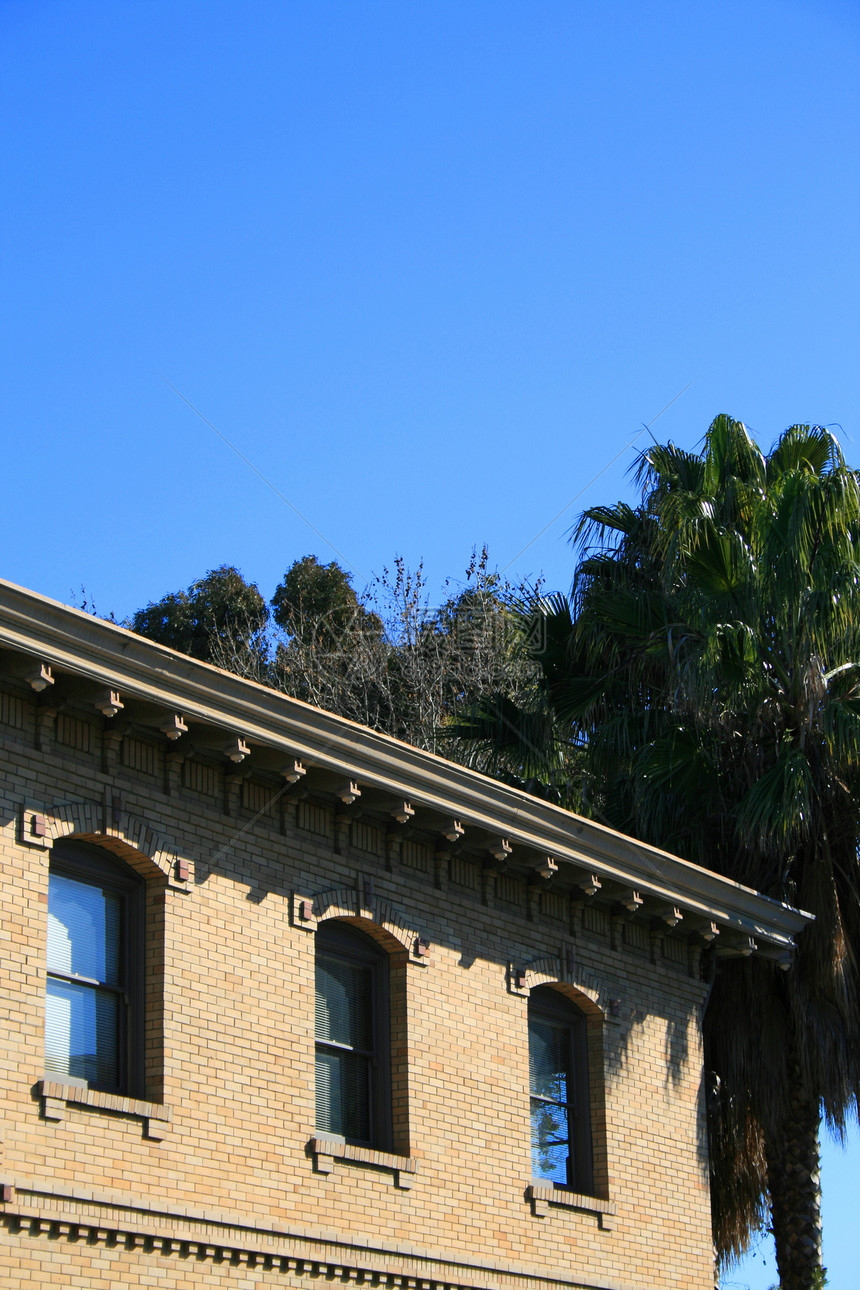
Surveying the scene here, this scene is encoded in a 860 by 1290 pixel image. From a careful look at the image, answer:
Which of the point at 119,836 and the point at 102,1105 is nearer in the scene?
the point at 102,1105

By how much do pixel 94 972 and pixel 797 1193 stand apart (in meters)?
11.0

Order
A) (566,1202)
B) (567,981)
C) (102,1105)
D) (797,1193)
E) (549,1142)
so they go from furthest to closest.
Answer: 1. (797,1193)
2. (567,981)
3. (549,1142)
4. (566,1202)
5. (102,1105)

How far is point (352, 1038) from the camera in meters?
14.8

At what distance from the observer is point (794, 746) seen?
2116 cm

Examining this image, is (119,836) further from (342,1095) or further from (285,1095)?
(342,1095)

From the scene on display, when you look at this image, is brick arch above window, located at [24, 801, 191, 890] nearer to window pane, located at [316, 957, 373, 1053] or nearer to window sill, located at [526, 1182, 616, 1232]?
window pane, located at [316, 957, 373, 1053]

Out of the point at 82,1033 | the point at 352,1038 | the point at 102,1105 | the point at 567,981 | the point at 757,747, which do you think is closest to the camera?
the point at 102,1105

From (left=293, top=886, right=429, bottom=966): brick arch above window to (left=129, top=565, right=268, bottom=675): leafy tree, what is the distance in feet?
87.4

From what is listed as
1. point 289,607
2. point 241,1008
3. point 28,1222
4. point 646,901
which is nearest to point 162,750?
point 241,1008

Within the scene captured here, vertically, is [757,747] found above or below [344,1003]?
above

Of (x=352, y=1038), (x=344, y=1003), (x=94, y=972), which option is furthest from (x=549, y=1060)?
(x=94, y=972)

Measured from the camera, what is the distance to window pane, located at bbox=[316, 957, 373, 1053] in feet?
47.9

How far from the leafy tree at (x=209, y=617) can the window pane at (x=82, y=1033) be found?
29.0 m

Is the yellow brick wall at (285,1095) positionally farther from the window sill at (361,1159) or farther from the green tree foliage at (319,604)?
the green tree foliage at (319,604)
